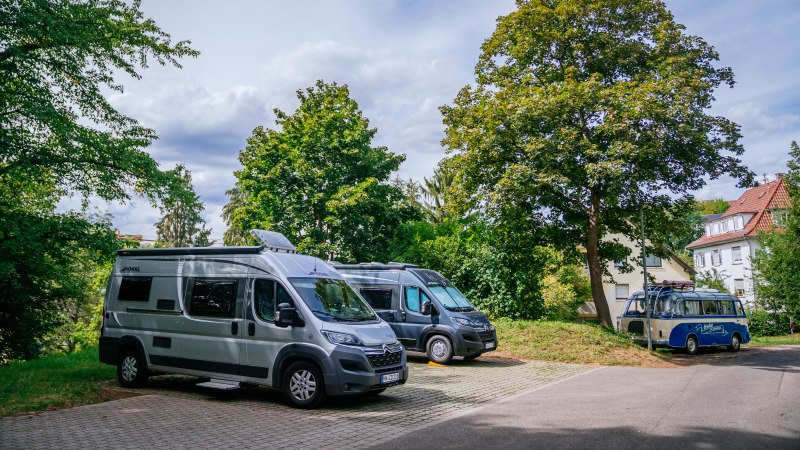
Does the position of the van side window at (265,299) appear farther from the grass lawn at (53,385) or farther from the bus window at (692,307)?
the bus window at (692,307)

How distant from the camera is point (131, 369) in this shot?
10617 millimetres

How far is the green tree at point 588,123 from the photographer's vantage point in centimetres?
1800

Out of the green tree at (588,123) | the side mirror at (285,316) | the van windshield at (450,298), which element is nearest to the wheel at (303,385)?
the side mirror at (285,316)

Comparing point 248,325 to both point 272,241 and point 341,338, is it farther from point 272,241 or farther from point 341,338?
point 272,241

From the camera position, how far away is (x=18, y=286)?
57.7 ft

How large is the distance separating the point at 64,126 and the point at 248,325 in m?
8.26

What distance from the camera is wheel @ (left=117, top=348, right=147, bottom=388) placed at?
34.4ft

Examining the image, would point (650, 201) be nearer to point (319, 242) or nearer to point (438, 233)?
point (438, 233)

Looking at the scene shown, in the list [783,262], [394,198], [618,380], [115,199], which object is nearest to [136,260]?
[115,199]

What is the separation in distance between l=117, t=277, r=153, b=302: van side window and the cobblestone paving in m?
1.72

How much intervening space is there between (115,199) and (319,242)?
13.5m

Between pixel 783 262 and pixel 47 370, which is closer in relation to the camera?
pixel 47 370

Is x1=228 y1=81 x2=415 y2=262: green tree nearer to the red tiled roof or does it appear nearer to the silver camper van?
the silver camper van

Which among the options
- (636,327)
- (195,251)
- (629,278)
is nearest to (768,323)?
(629,278)
